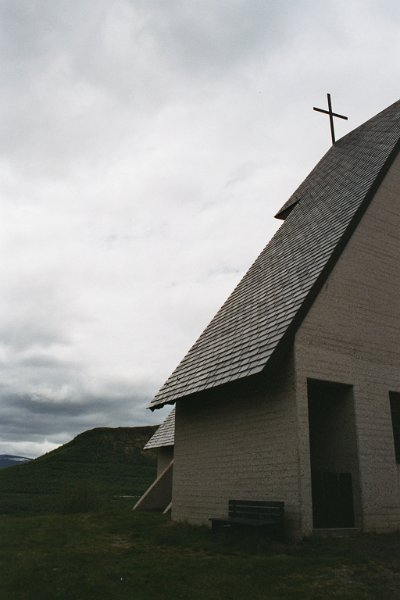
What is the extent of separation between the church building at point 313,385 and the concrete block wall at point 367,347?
0.09ft

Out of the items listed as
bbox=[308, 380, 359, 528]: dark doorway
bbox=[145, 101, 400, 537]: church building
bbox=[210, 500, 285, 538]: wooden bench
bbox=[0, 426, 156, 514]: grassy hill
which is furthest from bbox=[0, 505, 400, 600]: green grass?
bbox=[0, 426, 156, 514]: grassy hill

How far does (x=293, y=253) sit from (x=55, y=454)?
3047cm

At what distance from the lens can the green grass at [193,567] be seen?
5328mm

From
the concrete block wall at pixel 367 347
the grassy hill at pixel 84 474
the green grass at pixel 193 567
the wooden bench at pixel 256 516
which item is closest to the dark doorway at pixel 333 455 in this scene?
the concrete block wall at pixel 367 347

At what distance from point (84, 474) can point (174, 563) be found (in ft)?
86.2

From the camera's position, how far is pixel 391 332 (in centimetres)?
1107

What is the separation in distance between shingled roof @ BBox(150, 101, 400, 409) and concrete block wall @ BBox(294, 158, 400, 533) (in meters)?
0.35

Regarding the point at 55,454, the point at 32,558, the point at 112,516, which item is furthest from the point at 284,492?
the point at 55,454

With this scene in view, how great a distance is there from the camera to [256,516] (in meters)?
9.16

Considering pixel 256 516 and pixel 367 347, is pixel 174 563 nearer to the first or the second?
pixel 256 516

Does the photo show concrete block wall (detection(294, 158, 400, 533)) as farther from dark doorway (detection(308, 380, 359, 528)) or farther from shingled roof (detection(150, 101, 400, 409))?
shingled roof (detection(150, 101, 400, 409))

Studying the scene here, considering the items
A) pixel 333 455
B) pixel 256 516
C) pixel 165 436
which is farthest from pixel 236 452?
pixel 165 436

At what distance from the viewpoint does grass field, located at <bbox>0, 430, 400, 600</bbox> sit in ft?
17.5

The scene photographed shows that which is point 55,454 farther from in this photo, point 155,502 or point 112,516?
point 112,516
